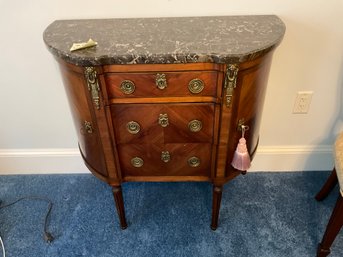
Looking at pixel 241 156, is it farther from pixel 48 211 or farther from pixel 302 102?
pixel 48 211

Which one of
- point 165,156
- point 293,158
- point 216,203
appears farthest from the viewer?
point 293,158

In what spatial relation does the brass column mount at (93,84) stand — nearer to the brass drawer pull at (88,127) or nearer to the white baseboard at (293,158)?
the brass drawer pull at (88,127)

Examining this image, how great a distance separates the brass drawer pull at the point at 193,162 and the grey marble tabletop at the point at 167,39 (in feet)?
1.31

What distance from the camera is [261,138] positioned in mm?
1540

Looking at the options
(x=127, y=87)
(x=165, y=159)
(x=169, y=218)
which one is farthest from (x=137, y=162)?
(x=169, y=218)

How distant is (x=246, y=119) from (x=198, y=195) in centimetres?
62

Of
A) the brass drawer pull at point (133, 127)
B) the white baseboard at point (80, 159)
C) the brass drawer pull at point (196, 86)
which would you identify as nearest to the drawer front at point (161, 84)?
the brass drawer pull at point (196, 86)

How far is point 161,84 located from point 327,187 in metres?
0.99

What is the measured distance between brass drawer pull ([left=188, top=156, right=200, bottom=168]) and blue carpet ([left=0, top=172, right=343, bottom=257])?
40cm

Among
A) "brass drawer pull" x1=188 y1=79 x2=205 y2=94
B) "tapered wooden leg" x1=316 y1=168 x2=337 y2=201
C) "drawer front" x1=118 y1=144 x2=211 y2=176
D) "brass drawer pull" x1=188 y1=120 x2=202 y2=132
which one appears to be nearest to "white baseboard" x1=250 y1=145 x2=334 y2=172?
"tapered wooden leg" x1=316 y1=168 x2=337 y2=201

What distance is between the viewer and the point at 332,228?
1.14m

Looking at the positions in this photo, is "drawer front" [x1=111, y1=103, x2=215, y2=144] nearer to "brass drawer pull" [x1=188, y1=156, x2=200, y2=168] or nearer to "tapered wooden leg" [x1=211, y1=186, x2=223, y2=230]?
"brass drawer pull" [x1=188, y1=156, x2=200, y2=168]

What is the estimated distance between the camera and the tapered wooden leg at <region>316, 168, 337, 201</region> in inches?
53.8

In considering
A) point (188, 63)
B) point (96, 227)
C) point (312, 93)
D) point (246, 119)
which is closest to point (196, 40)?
point (188, 63)
